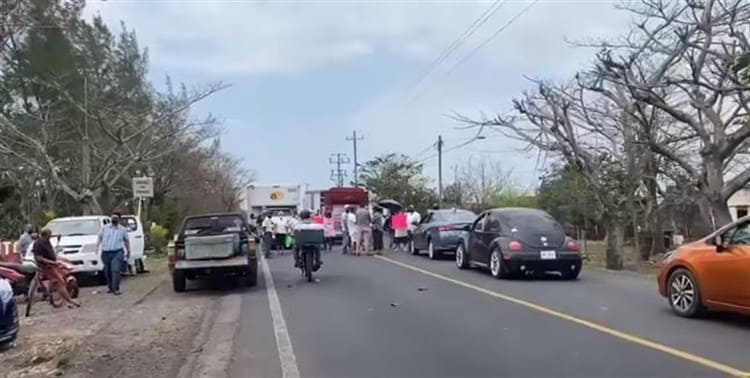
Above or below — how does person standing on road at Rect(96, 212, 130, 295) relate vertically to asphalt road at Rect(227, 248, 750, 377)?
above

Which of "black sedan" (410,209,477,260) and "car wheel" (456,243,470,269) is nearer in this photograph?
"car wheel" (456,243,470,269)

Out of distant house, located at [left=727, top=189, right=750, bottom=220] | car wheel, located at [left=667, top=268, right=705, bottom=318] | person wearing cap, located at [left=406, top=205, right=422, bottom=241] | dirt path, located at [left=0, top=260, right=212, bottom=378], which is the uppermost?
distant house, located at [left=727, top=189, right=750, bottom=220]

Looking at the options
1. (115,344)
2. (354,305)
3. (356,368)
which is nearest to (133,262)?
(354,305)

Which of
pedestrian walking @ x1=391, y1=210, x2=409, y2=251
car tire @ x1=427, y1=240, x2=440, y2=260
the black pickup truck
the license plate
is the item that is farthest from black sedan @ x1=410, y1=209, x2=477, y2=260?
the black pickup truck

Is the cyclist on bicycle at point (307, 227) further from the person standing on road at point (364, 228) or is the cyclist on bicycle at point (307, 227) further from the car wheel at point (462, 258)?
the person standing on road at point (364, 228)

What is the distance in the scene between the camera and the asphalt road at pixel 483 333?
8297 mm

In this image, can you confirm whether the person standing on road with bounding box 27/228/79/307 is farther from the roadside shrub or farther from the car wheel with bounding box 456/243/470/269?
the roadside shrub

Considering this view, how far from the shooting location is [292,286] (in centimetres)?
1752

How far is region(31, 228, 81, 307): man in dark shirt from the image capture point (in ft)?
49.4

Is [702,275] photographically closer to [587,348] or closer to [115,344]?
[587,348]

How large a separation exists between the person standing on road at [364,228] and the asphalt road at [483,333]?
11.0 metres

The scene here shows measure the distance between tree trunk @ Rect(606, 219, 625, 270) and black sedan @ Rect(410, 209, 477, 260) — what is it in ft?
13.3

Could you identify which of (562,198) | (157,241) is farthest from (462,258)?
(562,198)

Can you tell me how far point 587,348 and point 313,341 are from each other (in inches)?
127
